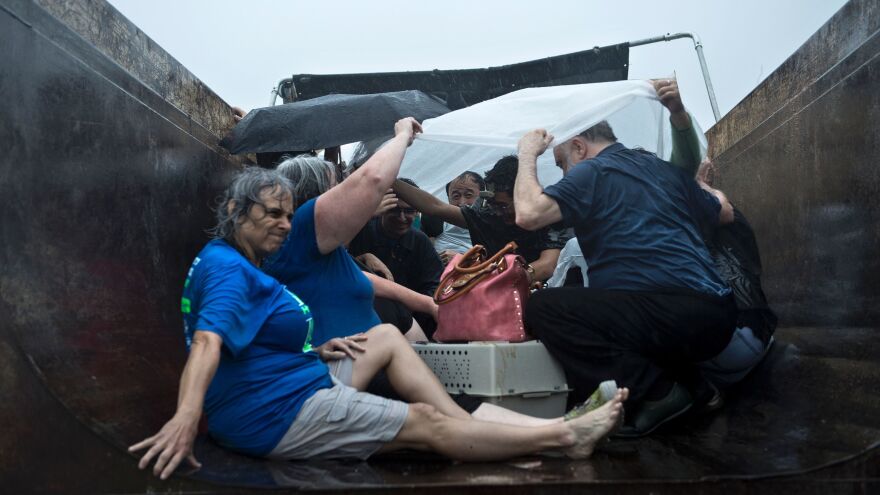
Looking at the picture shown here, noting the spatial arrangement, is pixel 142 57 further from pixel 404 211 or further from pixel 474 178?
pixel 474 178

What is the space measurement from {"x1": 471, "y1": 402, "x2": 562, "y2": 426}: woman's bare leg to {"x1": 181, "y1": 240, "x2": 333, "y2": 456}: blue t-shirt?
0.55m

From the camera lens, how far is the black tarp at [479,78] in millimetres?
6504

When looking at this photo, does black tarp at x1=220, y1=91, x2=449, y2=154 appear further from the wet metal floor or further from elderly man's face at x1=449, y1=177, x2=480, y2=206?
the wet metal floor

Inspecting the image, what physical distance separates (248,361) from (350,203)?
25.9 inches

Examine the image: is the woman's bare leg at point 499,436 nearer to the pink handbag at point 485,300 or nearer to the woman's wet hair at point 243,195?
the pink handbag at point 485,300

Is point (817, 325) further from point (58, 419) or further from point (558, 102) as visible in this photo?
point (58, 419)

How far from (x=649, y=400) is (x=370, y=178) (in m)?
1.25

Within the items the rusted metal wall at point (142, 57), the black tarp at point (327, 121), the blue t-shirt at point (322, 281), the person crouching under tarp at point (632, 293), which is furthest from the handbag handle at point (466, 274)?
the rusted metal wall at point (142, 57)

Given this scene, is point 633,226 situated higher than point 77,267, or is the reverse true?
point 633,226

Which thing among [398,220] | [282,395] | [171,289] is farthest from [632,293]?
[171,289]

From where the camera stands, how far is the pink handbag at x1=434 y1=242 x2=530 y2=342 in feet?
10.1

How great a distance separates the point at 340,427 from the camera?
246cm

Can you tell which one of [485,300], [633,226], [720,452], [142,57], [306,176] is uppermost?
[142,57]

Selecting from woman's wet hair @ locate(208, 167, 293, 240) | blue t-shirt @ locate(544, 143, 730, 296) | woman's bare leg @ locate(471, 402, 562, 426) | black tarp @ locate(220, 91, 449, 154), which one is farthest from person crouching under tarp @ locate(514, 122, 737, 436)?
black tarp @ locate(220, 91, 449, 154)
